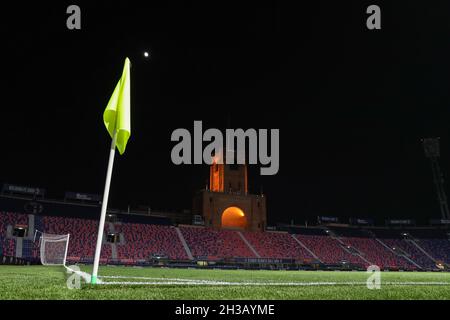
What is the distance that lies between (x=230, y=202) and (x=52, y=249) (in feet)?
119

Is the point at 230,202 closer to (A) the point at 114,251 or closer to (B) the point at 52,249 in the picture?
(A) the point at 114,251

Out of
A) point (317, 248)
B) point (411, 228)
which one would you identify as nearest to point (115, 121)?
point (317, 248)

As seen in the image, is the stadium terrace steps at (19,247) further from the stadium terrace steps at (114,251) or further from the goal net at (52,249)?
the stadium terrace steps at (114,251)

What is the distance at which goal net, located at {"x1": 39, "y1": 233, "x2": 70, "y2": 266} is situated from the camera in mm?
A: 35759

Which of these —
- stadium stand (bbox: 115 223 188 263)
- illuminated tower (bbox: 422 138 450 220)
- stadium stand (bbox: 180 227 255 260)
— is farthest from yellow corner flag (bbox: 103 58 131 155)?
illuminated tower (bbox: 422 138 450 220)

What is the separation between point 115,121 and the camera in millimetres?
6883

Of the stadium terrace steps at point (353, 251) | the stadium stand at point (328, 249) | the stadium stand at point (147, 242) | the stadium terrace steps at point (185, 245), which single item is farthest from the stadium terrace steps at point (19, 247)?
the stadium terrace steps at point (353, 251)

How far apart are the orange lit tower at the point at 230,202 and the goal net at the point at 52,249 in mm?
29096

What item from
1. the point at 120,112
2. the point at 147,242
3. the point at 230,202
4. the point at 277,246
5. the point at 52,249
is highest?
the point at 120,112

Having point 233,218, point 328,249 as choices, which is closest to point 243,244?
point 233,218

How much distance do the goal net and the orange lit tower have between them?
95.5 feet

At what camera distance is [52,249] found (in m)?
41.2
